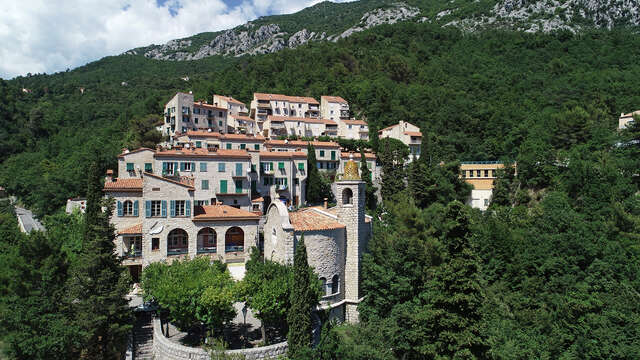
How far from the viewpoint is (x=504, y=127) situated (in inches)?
2977

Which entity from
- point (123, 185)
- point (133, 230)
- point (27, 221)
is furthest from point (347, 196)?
point (27, 221)

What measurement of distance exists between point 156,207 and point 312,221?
487 inches

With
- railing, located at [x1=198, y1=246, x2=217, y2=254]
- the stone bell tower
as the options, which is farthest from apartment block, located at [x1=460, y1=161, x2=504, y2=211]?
railing, located at [x1=198, y1=246, x2=217, y2=254]

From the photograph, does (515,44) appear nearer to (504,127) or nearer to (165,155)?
(504,127)

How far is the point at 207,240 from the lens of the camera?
32938 millimetres

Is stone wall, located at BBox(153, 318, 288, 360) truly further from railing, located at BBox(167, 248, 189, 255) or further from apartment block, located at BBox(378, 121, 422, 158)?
apartment block, located at BBox(378, 121, 422, 158)

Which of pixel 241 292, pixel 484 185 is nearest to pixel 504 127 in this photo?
pixel 484 185

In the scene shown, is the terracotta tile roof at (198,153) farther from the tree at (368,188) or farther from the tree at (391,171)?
the tree at (391,171)

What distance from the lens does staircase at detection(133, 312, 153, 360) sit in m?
23.6

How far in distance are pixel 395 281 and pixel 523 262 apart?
16793 millimetres

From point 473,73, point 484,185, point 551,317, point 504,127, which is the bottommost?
point 551,317

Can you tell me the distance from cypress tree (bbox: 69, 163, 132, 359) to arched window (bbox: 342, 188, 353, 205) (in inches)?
592

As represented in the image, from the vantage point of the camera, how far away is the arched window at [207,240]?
103 ft

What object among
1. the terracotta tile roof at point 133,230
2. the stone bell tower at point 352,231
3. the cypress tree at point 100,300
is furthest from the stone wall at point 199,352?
the terracotta tile roof at point 133,230
